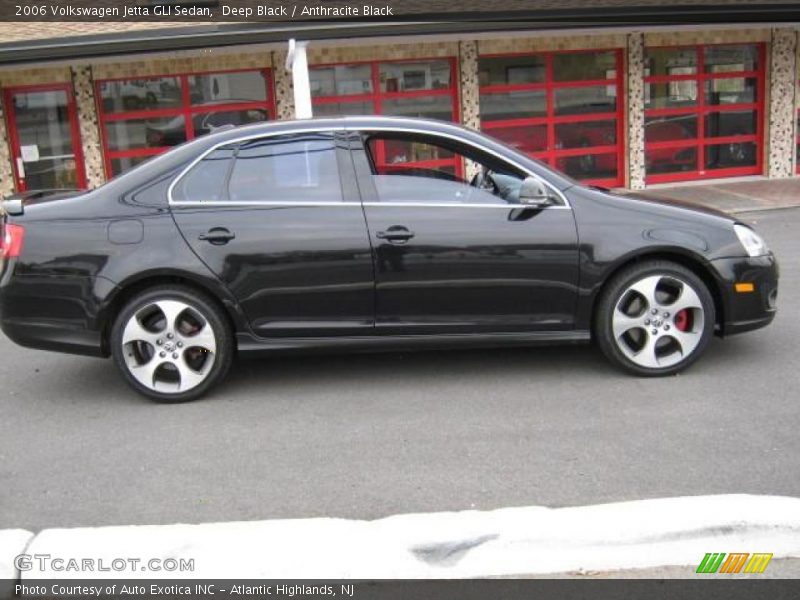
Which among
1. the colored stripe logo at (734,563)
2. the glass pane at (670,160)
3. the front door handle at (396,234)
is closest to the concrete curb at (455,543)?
the colored stripe logo at (734,563)

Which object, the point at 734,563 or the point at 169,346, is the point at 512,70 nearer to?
the point at 169,346

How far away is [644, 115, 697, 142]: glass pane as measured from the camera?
1541cm

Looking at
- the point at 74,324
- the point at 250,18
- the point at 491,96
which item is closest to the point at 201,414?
the point at 74,324

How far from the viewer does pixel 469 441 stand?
14.5 ft

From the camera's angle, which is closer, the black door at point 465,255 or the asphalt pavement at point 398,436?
the asphalt pavement at point 398,436

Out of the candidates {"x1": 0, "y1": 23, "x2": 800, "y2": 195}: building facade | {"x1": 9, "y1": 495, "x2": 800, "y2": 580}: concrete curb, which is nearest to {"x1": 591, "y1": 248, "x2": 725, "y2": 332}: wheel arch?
{"x1": 9, "y1": 495, "x2": 800, "y2": 580}: concrete curb

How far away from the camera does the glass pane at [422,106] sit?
14.5 meters

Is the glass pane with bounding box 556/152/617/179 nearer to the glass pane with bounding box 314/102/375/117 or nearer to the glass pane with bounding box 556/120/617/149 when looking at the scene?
the glass pane with bounding box 556/120/617/149

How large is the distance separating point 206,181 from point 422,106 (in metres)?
10.1

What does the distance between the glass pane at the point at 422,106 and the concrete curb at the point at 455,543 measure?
11.7 m

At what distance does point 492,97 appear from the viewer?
14.8 metres

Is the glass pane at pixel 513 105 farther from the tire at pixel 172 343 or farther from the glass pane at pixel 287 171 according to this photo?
the tire at pixel 172 343

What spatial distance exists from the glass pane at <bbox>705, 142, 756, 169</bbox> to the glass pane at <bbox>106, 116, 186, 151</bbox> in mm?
9616

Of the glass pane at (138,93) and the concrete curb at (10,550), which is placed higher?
the glass pane at (138,93)
